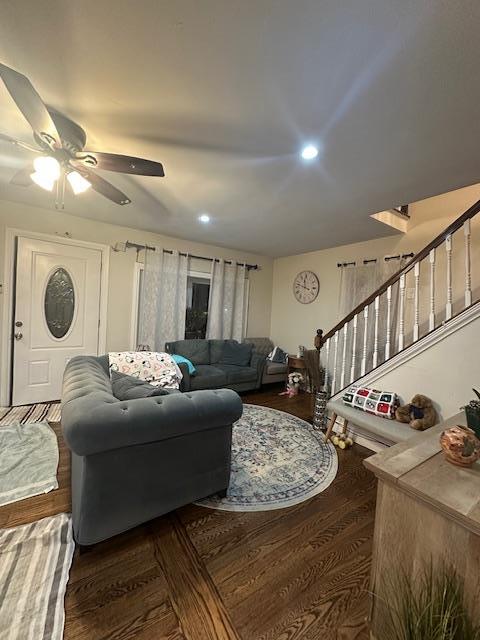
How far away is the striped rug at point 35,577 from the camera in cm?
103

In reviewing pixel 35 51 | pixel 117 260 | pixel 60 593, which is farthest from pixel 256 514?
pixel 117 260

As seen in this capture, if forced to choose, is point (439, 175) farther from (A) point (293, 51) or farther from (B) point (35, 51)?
(B) point (35, 51)

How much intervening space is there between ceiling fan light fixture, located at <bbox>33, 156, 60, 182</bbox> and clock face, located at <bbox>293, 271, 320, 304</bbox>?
3.89 meters

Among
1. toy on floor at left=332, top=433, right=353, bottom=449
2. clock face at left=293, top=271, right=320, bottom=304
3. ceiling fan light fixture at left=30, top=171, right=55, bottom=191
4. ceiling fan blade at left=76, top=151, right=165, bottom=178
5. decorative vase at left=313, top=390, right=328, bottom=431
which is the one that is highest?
ceiling fan blade at left=76, top=151, right=165, bottom=178

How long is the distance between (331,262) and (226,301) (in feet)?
6.41

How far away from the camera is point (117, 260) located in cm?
381

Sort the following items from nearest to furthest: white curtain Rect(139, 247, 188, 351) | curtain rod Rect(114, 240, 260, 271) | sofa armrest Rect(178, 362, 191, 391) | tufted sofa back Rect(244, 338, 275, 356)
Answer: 1. sofa armrest Rect(178, 362, 191, 391)
2. curtain rod Rect(114, 240, 260, 271)
3. white curtain Rect(139, 247, 188, 351)
4. tufted sofa back Rect(244, 338, 275, 356)

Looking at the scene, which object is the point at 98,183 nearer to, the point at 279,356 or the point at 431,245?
the point at 431,245

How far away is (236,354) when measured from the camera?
4.36m

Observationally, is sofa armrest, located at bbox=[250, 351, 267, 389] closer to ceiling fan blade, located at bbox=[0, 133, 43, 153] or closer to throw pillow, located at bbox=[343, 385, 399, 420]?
throw pillow, located at bbox=[343, 385, 399, 420]

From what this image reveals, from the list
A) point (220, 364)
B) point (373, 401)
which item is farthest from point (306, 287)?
point (373, 401)

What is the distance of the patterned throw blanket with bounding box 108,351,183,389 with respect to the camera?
9.18 feet

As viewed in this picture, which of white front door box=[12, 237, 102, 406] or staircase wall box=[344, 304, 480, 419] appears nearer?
staircase wall box=[344, 304, 480, 419]

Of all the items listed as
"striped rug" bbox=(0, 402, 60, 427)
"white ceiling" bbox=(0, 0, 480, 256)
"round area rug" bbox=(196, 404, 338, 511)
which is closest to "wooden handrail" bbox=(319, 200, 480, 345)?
"white ceiling" bbox=(0, 0, 480, 256)
